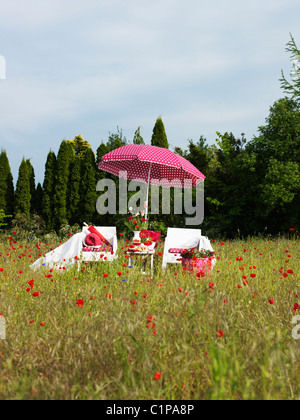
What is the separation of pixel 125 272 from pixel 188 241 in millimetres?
2429

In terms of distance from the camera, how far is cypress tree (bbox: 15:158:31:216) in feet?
48.8

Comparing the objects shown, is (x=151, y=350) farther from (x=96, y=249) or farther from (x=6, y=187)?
(x=6, y=187)

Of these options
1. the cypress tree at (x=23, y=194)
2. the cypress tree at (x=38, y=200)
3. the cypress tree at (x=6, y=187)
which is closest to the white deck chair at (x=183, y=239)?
the cypress tree at (x=23, y=194)

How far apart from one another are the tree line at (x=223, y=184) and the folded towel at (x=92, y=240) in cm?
573

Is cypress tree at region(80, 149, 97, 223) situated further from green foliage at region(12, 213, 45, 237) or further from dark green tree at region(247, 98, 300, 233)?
dark green tree at region(247, 98, 300, 233)

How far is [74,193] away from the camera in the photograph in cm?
1469

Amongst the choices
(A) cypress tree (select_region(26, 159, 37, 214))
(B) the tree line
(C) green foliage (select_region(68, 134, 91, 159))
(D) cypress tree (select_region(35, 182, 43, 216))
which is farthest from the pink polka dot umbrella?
(C) green foliage (select_region(68, 134, 91, 159))

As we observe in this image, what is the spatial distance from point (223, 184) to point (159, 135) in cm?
317

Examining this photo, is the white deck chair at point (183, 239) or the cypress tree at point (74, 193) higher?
the cypress tree at point (74, 193)

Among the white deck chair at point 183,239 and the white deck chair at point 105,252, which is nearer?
the white deck chair at point 105,252

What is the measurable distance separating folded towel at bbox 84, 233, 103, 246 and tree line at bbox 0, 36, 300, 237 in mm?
5727

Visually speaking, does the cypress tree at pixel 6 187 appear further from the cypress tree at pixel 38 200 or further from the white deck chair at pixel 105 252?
the white deck chair at pixel 105 252

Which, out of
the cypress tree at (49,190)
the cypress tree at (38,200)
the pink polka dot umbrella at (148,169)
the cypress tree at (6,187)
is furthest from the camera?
the cypress tree at (38,200)

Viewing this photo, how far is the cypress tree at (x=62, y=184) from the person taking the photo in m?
14.6
